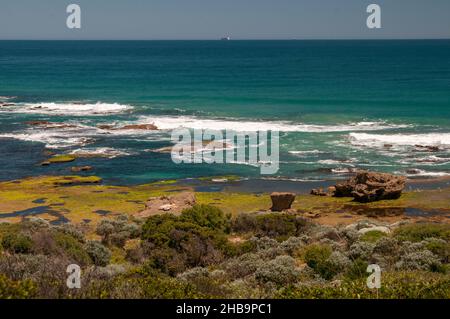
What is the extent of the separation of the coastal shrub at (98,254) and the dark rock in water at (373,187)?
21.2 m

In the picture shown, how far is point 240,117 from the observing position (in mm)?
76125

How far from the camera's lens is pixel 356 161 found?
50.8 m

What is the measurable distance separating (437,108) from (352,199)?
45248mm

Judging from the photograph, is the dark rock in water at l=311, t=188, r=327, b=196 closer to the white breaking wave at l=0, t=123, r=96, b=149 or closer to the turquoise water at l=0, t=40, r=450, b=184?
the turquoise water at l=0, t=40, r=450, b=184

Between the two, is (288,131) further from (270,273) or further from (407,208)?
(270,273)

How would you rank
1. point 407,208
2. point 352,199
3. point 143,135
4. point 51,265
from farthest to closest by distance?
point 143,135, point 352,199, point 407,208, point 51,265

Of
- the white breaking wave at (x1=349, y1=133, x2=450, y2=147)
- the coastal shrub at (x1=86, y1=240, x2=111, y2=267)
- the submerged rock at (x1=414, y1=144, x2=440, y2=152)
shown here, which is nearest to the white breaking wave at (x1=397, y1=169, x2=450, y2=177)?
the submerged rock at (x1=414, y1=144, x2=440, y2=152)

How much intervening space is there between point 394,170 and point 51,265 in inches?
1441

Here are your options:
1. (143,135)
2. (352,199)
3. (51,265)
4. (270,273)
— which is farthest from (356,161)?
(51,265)

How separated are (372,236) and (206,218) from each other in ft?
27.0

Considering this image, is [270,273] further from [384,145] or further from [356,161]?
[384,145]

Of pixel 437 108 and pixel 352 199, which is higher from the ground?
pixel 437 108
